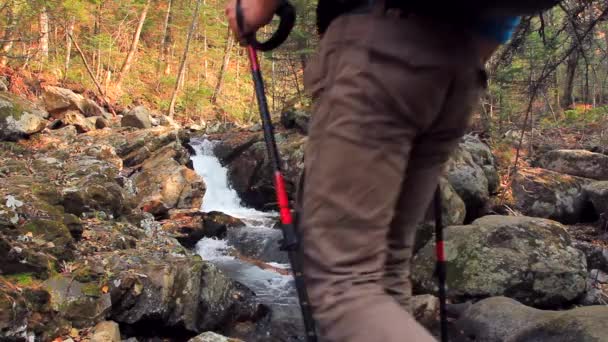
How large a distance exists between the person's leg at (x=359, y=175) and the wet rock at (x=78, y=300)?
155 inches

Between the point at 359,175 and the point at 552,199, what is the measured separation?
12057 millimetres

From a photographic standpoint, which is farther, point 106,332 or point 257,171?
point 257,171

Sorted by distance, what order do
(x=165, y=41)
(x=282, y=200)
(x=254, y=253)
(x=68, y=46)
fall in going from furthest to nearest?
(x=165, y=41) < (x=68, y=46) < (x=254, y=253) < (x=282, y=200)

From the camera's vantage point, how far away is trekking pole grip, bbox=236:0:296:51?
4.90ft

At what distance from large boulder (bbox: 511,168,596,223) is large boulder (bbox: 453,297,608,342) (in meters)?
6.36

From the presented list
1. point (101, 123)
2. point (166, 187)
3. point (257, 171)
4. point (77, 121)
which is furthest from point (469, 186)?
point (101, 123)

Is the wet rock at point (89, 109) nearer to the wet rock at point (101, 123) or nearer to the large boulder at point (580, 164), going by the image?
the wet rock at point (101, 123)

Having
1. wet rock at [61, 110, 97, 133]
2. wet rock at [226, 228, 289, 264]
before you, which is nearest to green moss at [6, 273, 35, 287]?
wet rock at [226, 228, 289, 264]

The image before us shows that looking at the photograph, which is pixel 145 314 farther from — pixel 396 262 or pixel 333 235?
pixel 333 235

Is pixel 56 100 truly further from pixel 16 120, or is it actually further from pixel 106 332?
pixel 106 332

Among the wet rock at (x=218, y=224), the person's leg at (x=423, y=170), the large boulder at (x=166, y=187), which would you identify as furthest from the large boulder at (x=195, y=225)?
the person's leg at (x=423, y=170)

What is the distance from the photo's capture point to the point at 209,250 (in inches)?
390

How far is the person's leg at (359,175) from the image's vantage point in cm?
119

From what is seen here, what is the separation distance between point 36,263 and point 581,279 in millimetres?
6980
